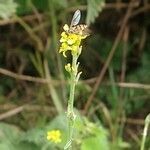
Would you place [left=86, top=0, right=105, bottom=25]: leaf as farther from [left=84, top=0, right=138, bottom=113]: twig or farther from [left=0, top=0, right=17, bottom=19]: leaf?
[left=84, top=0, right=138, bottom=113]: twig

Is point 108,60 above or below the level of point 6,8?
below

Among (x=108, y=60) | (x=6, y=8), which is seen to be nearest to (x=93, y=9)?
(x=6, y=8)

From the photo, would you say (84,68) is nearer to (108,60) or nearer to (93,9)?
(108,60)

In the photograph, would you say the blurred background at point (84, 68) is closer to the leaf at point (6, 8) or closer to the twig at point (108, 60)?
the twig at point (108, 60)

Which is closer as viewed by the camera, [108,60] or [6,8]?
[6,8]

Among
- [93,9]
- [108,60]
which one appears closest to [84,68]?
[108,60]

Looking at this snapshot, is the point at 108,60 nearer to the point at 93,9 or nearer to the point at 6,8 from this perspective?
the point at 93,9

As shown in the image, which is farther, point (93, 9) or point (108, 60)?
point (108, 60)

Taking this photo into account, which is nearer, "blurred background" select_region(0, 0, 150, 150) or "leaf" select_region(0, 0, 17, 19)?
"leaf" select_region(0, 0, 17, 19)

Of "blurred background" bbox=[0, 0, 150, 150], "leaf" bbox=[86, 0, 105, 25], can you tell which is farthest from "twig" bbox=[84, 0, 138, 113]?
"leaf" bbox=[86, 0, 105, 25]
